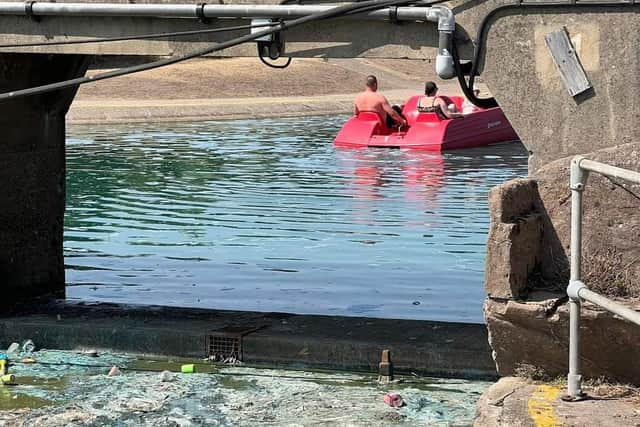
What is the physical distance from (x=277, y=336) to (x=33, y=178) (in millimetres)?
3257

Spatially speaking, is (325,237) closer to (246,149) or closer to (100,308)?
(100,308)

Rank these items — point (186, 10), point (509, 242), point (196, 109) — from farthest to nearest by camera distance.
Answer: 1. point (196, 109)
2. point (186, 10)
3. point (509, 242)

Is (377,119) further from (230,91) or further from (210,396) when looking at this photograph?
(210,396)

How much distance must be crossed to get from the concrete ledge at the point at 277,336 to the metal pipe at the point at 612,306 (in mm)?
3652

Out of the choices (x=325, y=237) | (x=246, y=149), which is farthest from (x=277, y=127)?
(x=325, y=237)

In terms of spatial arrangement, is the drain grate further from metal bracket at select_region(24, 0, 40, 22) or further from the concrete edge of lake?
the concrete edge of lake

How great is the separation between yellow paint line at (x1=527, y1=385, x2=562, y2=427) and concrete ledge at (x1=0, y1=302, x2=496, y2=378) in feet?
9.43

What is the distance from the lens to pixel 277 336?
34.4 feet

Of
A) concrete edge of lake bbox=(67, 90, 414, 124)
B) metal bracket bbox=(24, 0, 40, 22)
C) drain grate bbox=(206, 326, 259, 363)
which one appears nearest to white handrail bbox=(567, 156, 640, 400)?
drain grate bbox=(206, 326, 259, 363)

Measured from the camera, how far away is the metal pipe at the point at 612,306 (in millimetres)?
Result: 5766

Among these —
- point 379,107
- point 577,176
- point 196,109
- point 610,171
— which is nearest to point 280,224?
point 379,107

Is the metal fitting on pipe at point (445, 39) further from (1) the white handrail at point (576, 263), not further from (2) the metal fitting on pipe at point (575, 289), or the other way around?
(2) the metal fitting on pipe at point (575, 289)

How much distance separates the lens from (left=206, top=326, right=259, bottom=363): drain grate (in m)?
10.5

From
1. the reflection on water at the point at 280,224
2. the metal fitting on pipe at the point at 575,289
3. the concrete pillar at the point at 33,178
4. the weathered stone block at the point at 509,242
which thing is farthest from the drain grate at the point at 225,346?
the metal fitting on pipe at the point at 575,289
